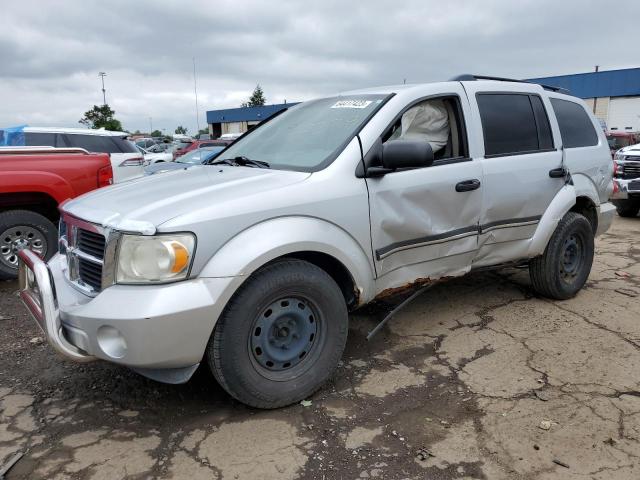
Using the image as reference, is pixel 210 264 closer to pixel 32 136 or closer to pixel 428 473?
pixel 428 473

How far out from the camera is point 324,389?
3.22 m

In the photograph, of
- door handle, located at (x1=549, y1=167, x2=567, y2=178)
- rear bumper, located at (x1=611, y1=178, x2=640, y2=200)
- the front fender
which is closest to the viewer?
the front fender

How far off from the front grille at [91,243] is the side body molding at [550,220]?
10.5ft

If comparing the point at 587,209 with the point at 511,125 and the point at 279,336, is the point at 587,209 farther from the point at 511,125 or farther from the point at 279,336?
the point at 279,336

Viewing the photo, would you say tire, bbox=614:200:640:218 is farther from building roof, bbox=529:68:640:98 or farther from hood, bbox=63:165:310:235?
building roof, bbox=529:68:640:98

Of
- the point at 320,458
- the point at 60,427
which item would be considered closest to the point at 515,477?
the point at 320,458

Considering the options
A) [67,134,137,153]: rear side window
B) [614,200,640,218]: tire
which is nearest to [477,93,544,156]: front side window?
[614,200,640,218]: tire

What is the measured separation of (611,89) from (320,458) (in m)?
33.1

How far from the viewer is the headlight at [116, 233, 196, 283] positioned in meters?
2.50

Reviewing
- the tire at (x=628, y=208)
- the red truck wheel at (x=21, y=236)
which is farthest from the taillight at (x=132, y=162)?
the tire at (x=628, y=208)

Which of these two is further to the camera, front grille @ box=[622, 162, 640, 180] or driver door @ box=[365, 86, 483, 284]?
front grille @ box=[622, 162, 640, 180]

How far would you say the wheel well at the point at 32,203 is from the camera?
5.36 m

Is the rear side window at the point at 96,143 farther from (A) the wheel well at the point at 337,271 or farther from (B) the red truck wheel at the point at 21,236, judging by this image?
(A) the wheel well at the point at 337,271

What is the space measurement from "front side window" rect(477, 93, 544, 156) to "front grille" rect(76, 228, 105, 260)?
106 inches
